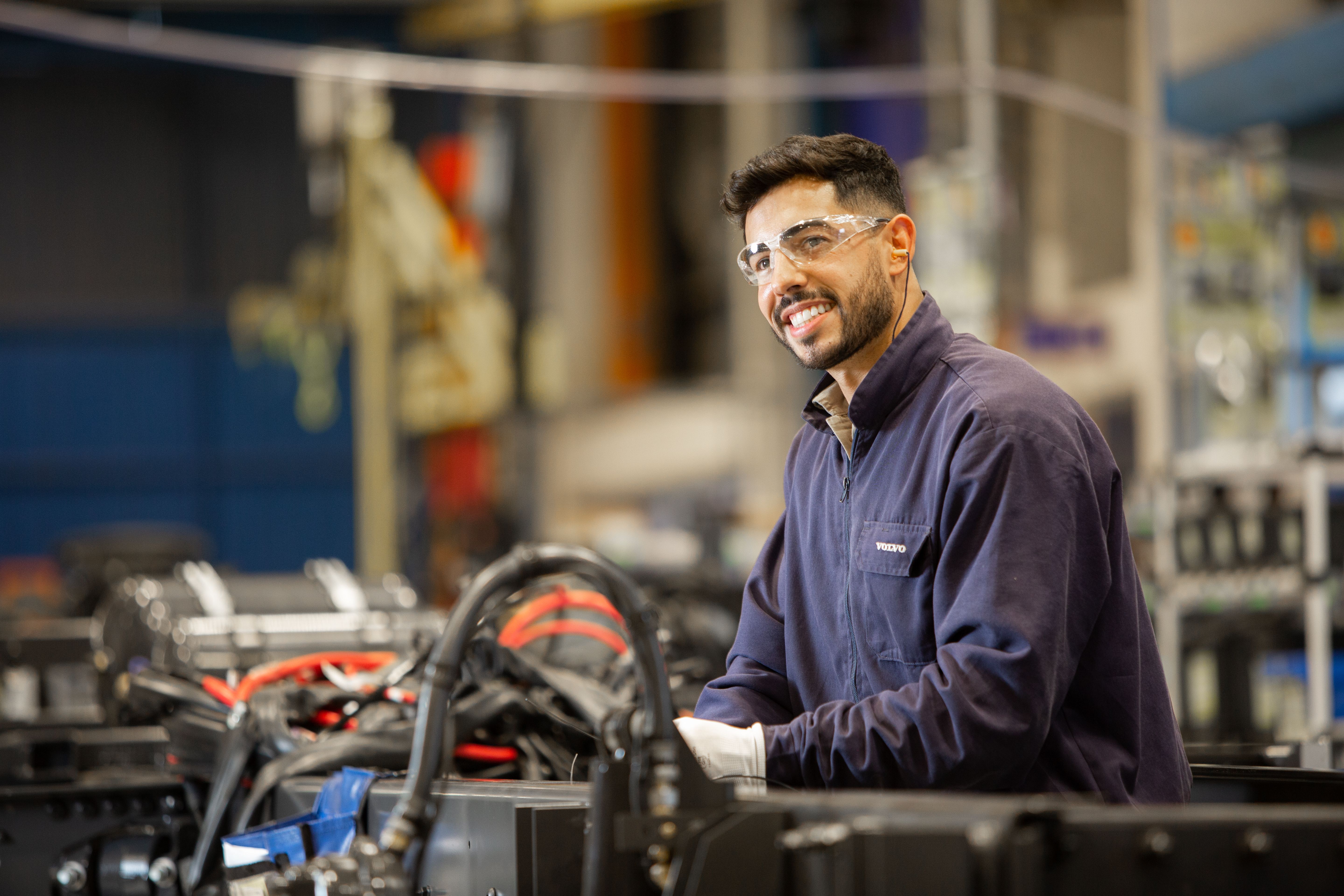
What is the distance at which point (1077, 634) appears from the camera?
5.54ft

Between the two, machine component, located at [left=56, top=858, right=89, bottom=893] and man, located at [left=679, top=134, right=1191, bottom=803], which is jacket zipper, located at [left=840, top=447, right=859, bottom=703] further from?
machine component, located at [left=56, top=858, right=89, bottom=893]

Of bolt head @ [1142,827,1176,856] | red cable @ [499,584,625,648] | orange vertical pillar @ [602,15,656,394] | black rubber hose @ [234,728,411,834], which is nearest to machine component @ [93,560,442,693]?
red cable @ [499,584,625,648]

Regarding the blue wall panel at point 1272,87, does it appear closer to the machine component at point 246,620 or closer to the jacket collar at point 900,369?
the machine component at point 246,620

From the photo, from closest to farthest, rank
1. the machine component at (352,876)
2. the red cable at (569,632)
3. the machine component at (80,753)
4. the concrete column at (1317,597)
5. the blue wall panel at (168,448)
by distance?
the machine component at (352,876), the machine component at (80,753), the red cable at (569,632), the concrete column at (1317,597), the blue wall panel at (168,448)

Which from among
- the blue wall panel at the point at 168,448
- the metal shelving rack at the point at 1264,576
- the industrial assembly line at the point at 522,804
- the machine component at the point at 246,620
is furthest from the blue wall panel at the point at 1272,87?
the blue wall panel at the point at 168,448

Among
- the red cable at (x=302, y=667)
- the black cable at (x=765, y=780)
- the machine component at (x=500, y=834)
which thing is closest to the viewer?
the machine component at (x=500, y=834)

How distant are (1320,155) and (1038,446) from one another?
8821mm

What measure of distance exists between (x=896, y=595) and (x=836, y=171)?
1.91ft

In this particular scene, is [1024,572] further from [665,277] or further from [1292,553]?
[665,277]

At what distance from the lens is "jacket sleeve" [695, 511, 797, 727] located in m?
2.04

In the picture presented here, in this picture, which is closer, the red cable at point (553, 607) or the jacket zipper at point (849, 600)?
the jacket zipper at point (849, 600)

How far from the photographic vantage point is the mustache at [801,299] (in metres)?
1.90

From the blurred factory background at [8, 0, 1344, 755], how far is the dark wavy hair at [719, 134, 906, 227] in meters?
4.17

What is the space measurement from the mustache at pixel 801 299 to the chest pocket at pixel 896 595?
312mm
